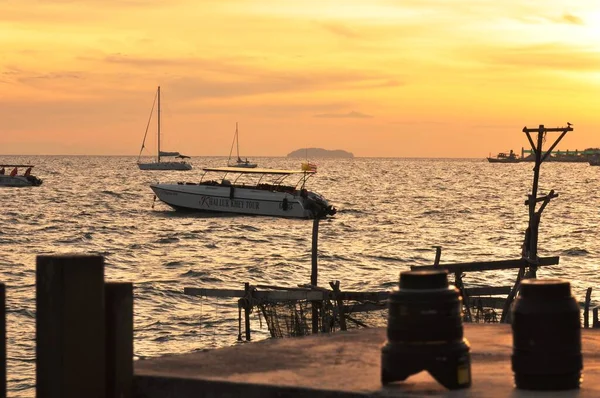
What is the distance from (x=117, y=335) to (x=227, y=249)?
53741mm

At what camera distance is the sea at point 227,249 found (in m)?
32.3

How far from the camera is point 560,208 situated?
362ft

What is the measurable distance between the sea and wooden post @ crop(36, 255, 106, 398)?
43.1ft

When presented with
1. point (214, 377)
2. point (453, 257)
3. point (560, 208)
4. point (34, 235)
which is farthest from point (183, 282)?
point (560, 208)

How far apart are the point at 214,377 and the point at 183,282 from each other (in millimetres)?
36060

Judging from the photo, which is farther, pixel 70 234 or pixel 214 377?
pixel 70 234

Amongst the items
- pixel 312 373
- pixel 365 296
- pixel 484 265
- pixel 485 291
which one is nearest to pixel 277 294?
pixel 365 296

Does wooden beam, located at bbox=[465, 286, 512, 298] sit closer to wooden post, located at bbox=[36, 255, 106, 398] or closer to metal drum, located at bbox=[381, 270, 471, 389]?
metal drum, located at bbox=[381, 270, 471, 389]

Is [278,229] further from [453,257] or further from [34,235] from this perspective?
[453,257]

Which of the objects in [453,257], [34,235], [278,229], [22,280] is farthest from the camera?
[278,229]

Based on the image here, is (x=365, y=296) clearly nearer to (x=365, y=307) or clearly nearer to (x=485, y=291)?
(x=365, y=307)

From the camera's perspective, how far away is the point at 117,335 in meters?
9.16

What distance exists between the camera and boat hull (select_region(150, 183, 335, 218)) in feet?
270

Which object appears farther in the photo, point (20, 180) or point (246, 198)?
point (20, 180)
